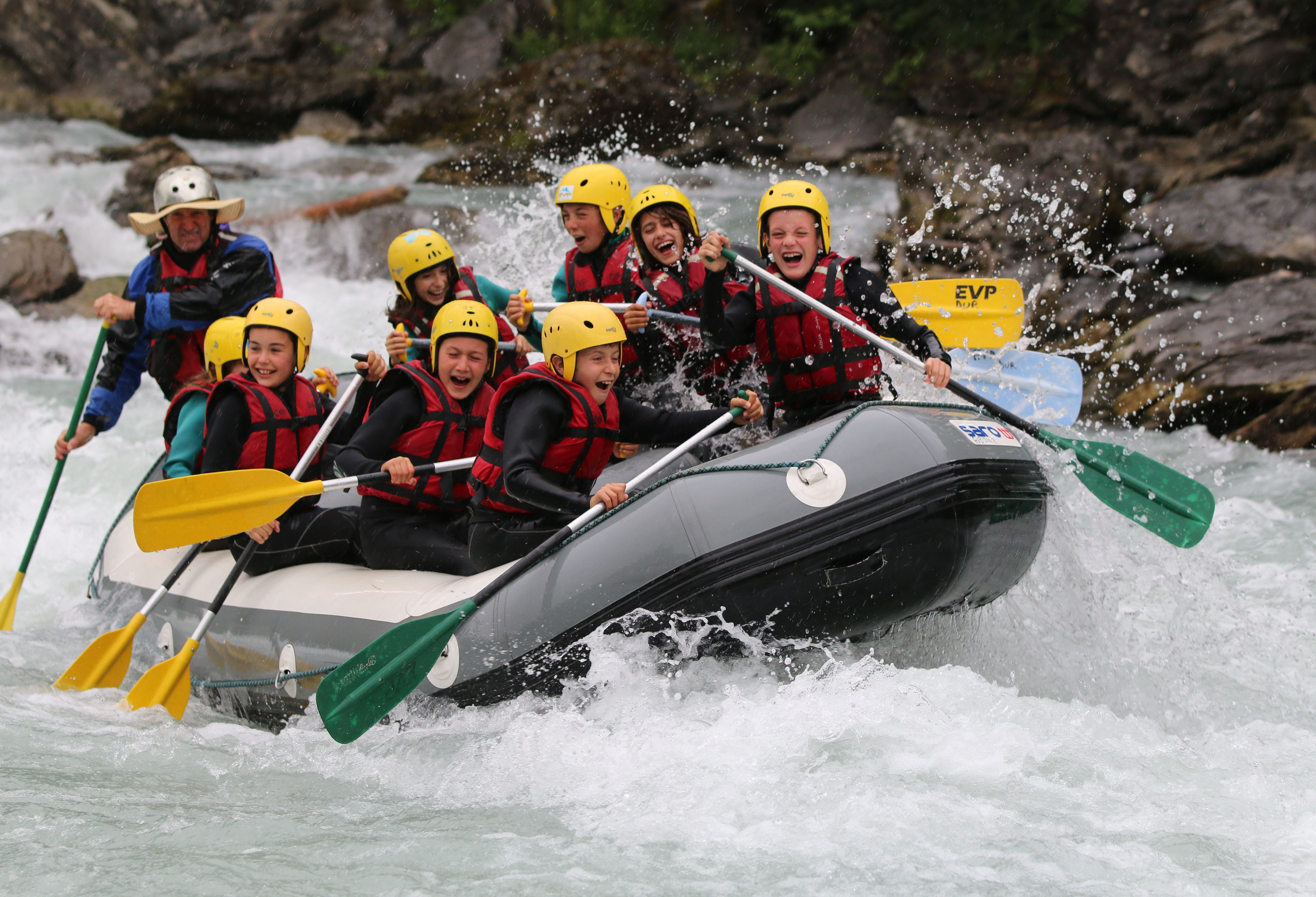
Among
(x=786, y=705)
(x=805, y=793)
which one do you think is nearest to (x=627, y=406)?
(x=786, y=705)

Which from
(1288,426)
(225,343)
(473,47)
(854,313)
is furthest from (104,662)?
(473,47)

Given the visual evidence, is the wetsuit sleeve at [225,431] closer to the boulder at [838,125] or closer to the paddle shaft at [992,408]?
the paddle shaft at [992,408]

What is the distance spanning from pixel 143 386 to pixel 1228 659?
8.73m

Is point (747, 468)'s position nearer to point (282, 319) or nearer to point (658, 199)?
point (658, 199)

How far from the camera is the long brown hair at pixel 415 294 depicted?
4.89m

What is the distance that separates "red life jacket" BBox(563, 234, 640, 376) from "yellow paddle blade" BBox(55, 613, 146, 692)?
2138 mm

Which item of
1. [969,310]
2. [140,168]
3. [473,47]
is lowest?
[969,310]

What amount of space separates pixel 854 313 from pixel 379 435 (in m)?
1.74

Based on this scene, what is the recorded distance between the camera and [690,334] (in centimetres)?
485

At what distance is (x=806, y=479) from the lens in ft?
11.1

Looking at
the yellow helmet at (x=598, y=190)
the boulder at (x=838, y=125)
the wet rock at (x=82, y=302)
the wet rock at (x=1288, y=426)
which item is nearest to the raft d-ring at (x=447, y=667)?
the yellow helmet at (x=598, y=190)

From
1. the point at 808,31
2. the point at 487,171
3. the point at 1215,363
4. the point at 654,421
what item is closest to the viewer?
the point at 654,421

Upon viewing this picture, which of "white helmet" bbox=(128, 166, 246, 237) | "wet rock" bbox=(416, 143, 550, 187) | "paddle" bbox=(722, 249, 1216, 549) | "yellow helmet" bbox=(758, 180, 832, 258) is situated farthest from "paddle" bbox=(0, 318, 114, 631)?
"wet rock" bbox=(416, 143, 550, 187)

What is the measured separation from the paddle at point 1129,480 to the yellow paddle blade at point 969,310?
0.74 metres
